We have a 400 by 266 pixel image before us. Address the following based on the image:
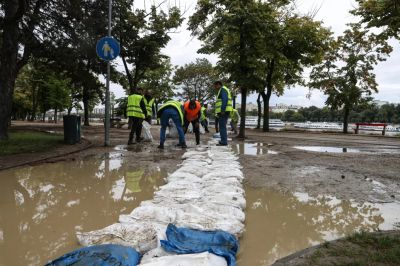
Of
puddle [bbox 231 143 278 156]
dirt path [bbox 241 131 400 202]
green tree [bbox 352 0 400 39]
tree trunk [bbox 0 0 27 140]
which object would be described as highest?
green tree [bbox 352 0 400 39]

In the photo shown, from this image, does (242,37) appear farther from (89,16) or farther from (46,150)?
(46,150)

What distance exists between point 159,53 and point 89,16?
994 cm

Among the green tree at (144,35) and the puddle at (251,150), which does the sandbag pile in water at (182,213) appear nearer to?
the puddle at (251,150)

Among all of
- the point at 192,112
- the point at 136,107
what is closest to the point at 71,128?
the point at 136,107

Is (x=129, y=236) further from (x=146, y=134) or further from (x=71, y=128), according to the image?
(x=146, y=134)

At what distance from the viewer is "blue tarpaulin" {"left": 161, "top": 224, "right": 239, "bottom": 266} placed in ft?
7.20

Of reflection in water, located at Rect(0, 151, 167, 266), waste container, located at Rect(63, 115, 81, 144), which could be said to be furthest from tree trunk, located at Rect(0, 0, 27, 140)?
reflection in water, located at Rect(0, 151, 167, 266)

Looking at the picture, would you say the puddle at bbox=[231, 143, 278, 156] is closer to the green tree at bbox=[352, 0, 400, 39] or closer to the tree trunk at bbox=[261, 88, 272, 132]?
the green tree at bbox=[352, 0, 400, 39]

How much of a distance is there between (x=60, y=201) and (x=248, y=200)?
2241 millimetres

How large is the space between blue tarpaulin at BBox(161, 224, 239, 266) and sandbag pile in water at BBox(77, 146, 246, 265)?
3.3 inches

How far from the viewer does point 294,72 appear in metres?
22.7

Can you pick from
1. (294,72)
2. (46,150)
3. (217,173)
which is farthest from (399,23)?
(294,72)

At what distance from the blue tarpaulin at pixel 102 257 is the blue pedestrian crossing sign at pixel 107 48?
6702 millimetres

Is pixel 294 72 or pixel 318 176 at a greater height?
pixel 294 72
